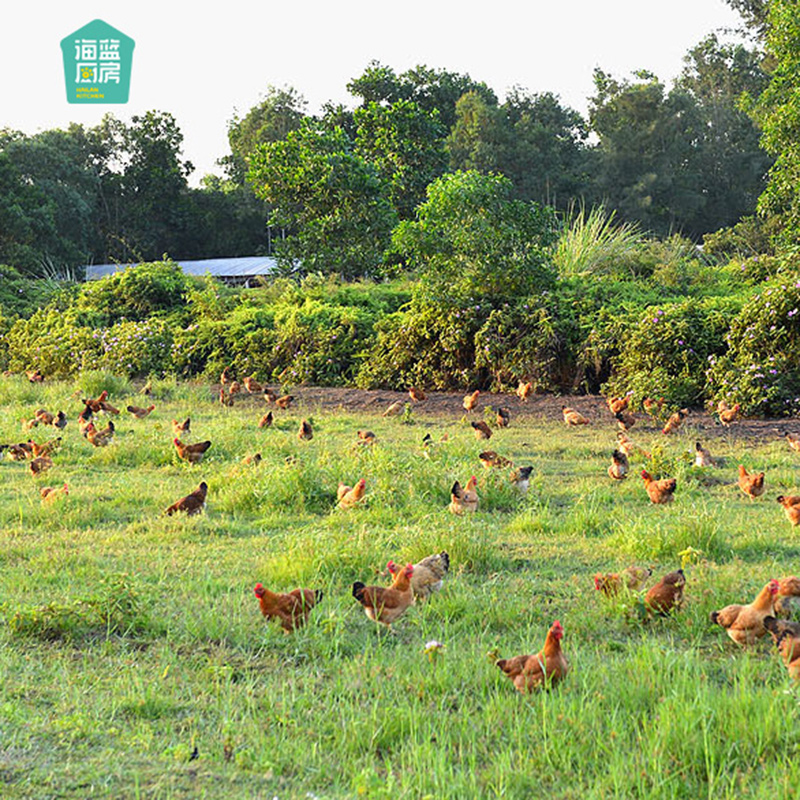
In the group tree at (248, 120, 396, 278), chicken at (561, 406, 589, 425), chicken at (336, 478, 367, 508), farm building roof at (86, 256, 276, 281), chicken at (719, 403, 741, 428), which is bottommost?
chicken at (336, 478, 367, 508)

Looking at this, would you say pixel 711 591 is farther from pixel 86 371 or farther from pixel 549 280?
pixel 86 371

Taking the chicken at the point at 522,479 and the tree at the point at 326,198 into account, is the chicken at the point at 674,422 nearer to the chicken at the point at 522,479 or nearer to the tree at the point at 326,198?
the chicken at the point at 522,479

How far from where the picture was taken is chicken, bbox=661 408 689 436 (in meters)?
10.5

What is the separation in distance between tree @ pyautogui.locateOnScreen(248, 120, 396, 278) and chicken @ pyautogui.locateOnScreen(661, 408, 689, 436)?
12.3 meters

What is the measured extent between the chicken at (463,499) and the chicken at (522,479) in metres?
0.65

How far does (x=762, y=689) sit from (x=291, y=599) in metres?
2.21

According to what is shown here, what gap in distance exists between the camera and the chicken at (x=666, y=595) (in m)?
4.75

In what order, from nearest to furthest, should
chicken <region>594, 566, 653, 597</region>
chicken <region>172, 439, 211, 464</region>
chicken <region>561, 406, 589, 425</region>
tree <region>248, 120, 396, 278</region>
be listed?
chicken <region>594, 566, 653, 597</region>, chicken <region>172, 439, 211, 464</region>, chicken <region>561, 406, 589, 425</region>, tree <region>248, 120, 396, 278</region>

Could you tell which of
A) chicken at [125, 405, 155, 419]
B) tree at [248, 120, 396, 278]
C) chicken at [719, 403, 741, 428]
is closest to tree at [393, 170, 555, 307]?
chicken at [719, 403, 741, 428]

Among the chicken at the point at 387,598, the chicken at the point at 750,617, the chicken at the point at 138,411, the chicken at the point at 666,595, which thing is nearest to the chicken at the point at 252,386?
the chicken at the point at 138,411

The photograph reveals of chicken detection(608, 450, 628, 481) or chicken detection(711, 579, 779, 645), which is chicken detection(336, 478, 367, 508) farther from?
chicken detection(711, 579, 779, 645)

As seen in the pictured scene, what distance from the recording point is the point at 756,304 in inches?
467

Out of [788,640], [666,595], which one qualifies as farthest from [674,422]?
[788,640]

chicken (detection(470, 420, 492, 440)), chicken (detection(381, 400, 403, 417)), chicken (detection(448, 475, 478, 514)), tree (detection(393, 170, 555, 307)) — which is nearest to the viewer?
chicken (detection(448, 475, 478, 514))
